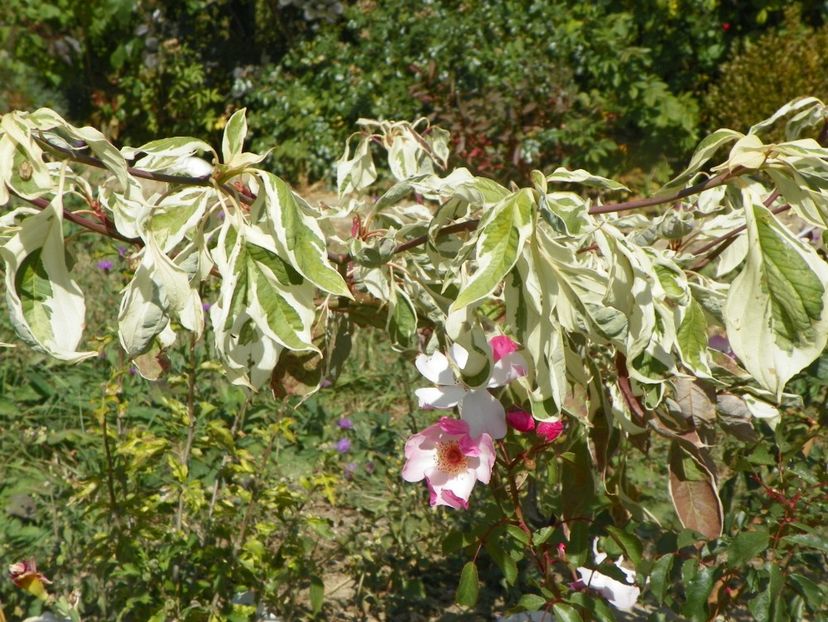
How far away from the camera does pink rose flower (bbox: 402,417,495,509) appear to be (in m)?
1.39

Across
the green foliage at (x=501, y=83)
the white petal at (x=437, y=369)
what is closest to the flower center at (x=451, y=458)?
the white petal at (x=437, y=369)

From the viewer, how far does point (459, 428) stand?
4.65 feet

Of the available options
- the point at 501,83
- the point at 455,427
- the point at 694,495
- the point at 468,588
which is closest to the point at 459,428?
the point at 455,427

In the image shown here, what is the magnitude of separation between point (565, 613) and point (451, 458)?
10.7 inches

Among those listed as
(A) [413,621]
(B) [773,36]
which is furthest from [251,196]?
(B) [773,36]

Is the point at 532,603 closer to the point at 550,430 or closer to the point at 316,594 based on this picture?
the point at 550,430

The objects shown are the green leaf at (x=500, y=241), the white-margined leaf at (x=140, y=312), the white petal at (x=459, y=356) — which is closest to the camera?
the green leaf at (x=500, y=241)

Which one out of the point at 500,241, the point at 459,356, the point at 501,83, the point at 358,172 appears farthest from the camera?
the point at 501,83

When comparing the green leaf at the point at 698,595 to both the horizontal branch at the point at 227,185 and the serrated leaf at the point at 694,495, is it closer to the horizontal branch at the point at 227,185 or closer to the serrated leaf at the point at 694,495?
the serrated leaf at the point at 694,495

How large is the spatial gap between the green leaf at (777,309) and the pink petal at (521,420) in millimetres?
443

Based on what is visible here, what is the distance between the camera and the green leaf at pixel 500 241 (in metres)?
0.99

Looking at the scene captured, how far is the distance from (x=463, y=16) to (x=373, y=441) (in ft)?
11.4

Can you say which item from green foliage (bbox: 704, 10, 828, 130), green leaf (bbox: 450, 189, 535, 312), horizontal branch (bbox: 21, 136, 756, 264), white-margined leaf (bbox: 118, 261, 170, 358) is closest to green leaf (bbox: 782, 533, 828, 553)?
horizontal branch (bbox: 21, 136, 756, 264)

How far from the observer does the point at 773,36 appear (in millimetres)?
5672
